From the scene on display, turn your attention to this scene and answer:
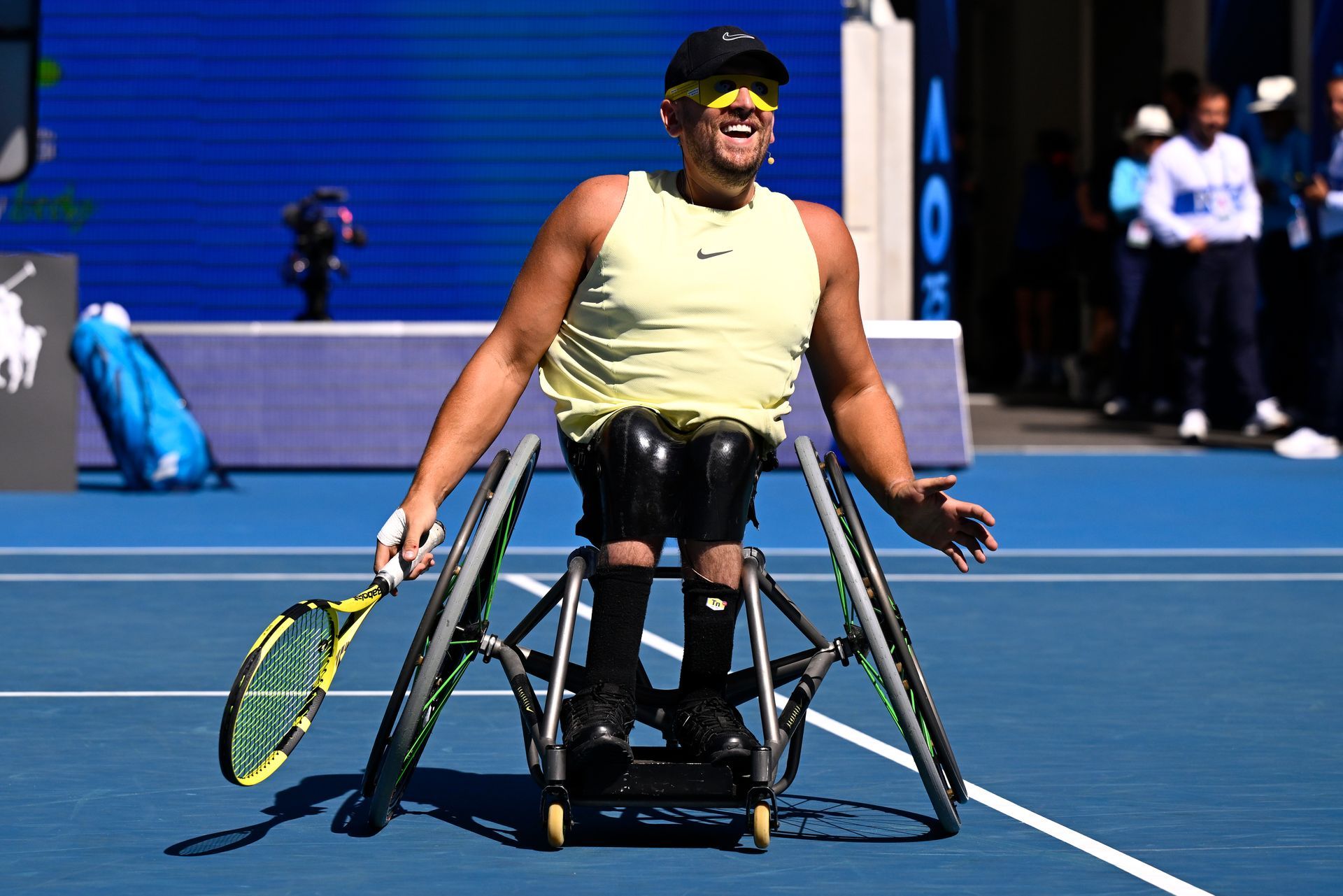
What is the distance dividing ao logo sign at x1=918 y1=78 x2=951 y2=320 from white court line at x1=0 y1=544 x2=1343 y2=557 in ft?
24.2

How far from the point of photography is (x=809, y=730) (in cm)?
642

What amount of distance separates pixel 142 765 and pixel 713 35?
2.28 meters

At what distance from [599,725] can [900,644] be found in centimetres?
63

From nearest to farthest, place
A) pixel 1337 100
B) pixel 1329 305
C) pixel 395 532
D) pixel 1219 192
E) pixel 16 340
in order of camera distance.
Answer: pixel 395 532 → pixel 16 340 → pixel 1337 100 → pixel 1329 305 → pixel 1219 192

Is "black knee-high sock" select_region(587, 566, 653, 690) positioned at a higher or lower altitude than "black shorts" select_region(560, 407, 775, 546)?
lower

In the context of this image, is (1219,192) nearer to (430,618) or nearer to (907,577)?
(907,577)

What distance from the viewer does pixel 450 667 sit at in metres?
5.14

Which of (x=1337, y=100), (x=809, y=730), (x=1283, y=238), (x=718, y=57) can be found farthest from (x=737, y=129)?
(x=1283, y=238)

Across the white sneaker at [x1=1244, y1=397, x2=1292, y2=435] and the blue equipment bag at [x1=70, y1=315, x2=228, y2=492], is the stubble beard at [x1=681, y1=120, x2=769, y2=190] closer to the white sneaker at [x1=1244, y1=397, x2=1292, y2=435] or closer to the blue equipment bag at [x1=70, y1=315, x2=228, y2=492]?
the blue equipment bag at [x1=70, y1=315, x2=228, y2=492]

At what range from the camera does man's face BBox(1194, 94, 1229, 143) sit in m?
15.8

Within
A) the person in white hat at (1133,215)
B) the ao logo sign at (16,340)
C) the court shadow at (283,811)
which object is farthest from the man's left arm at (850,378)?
the person in white hat at (1133,215)

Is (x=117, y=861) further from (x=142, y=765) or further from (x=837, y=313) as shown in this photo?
(x=837, y=313)

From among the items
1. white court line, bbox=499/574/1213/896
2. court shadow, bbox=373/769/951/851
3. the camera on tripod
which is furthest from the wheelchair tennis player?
the camera on tripod

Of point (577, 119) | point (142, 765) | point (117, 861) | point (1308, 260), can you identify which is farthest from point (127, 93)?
point (117, 861)
